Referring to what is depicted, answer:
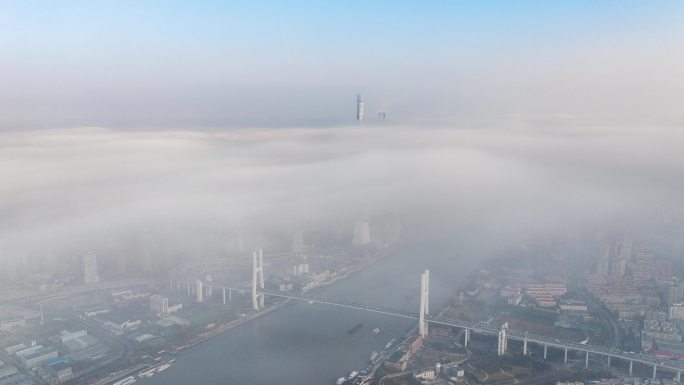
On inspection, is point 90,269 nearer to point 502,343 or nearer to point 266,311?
point 266,311

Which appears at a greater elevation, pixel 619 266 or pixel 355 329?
pixel 619 266

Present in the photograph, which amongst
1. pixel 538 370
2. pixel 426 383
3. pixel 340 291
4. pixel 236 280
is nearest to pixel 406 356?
pixel 426 383

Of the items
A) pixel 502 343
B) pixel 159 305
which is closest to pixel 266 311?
pixel 159 305

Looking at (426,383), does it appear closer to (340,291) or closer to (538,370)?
(538,370)

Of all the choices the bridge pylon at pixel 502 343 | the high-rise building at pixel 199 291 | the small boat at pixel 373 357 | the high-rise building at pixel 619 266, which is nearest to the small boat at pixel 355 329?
the small boat at pixel 373 357

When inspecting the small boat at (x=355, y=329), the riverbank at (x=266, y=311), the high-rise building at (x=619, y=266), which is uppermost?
the high-rise building at (x=619, y=266)

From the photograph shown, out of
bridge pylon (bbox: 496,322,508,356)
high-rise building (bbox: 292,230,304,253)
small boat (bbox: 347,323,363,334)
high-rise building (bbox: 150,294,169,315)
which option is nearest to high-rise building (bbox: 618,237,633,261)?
bridge pylon (bbox: 496,322,508,356)

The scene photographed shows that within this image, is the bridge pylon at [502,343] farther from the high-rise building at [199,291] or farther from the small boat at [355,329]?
the high-rise building at [199,291]
